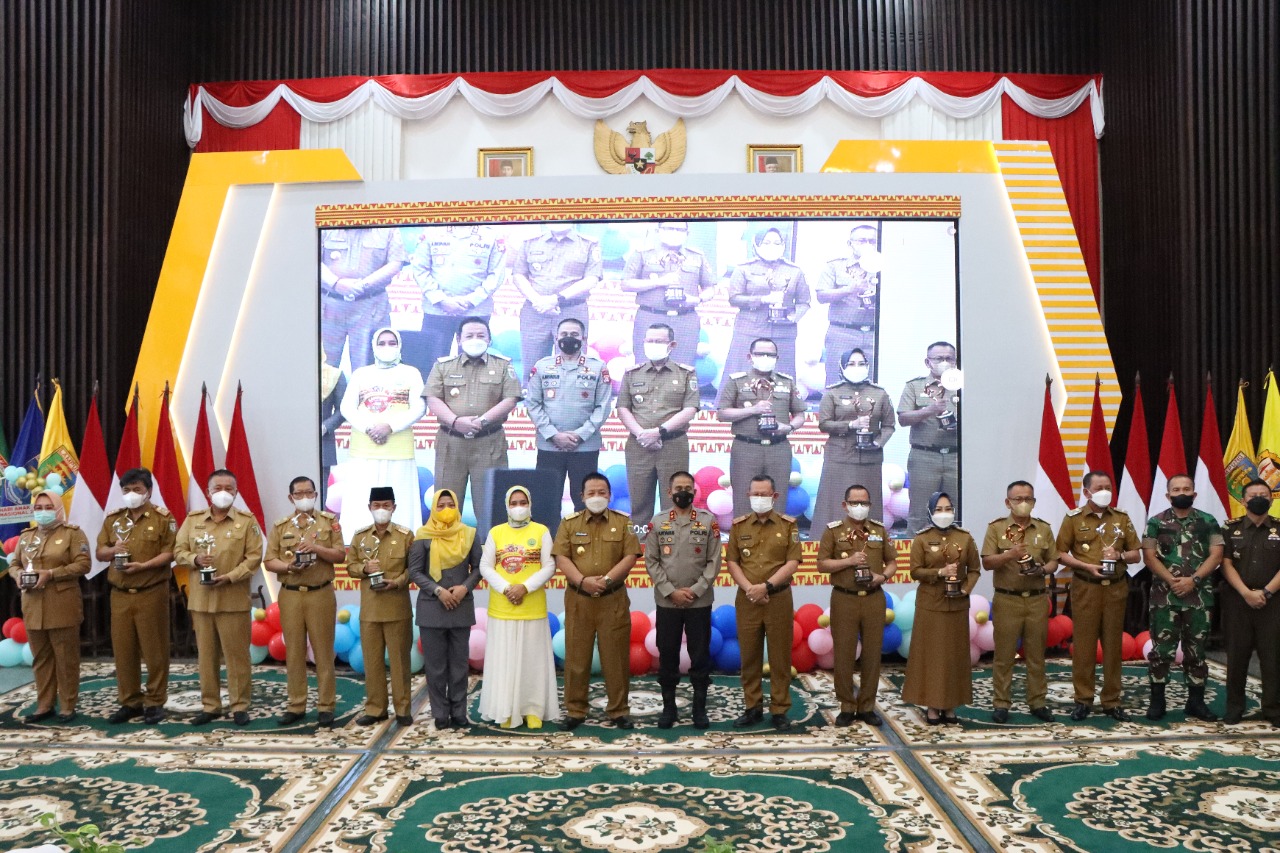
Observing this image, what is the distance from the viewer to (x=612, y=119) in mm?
9969

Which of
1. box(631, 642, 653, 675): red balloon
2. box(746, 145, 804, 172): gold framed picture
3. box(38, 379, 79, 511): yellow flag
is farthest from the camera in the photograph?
box(746, 145, 804, 172): gold framed picture

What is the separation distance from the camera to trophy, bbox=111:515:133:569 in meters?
5.71

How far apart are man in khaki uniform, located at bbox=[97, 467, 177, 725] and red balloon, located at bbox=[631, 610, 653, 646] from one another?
288 cm

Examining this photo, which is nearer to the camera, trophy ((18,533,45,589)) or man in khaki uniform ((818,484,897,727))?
man in khaki uniform ((818,484,897,727))

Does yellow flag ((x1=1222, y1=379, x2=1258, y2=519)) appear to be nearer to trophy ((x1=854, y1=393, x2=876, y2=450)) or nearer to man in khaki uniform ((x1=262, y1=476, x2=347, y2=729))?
trophy ((x1=854, y1=393, x2=876, y2=450))

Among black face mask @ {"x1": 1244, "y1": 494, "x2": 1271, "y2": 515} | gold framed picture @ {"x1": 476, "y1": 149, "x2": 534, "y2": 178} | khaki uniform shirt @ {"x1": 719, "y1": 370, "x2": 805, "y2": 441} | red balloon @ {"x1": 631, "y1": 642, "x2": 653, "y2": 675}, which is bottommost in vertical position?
red balloon @ {"x1": 631, "y1": 642, "x2": 653, "y2": 675}

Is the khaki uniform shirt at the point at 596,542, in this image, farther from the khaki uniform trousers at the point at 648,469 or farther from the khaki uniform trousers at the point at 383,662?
the khaki uniform trousers at the point at 648,469

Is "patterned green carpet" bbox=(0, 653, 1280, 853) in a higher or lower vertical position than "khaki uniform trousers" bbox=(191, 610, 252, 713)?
lower

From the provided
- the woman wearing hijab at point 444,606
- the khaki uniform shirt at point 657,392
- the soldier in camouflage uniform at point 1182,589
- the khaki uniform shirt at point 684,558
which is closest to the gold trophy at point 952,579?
the soldier in camouflage uniform at point 1182,589

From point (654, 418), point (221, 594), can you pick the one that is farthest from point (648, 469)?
point (221, 594)

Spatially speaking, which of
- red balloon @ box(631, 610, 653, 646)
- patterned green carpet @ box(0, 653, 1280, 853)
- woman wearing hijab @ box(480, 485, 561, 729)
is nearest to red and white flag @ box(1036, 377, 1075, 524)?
patterned green carpet @ box(0, 653, 1280, 853)

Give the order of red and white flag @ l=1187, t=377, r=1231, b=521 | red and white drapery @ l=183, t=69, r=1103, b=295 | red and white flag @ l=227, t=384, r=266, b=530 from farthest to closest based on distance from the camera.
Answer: red and white drapery @ l=183, t=69, r=1103, b=295 → red and white flag @ l=227, t=384, r=266, b=530 → red and white flag @ l=1187, t=377, r=1231, b=521

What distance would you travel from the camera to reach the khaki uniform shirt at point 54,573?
5727 mm

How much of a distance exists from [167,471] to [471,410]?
221 centimetres
